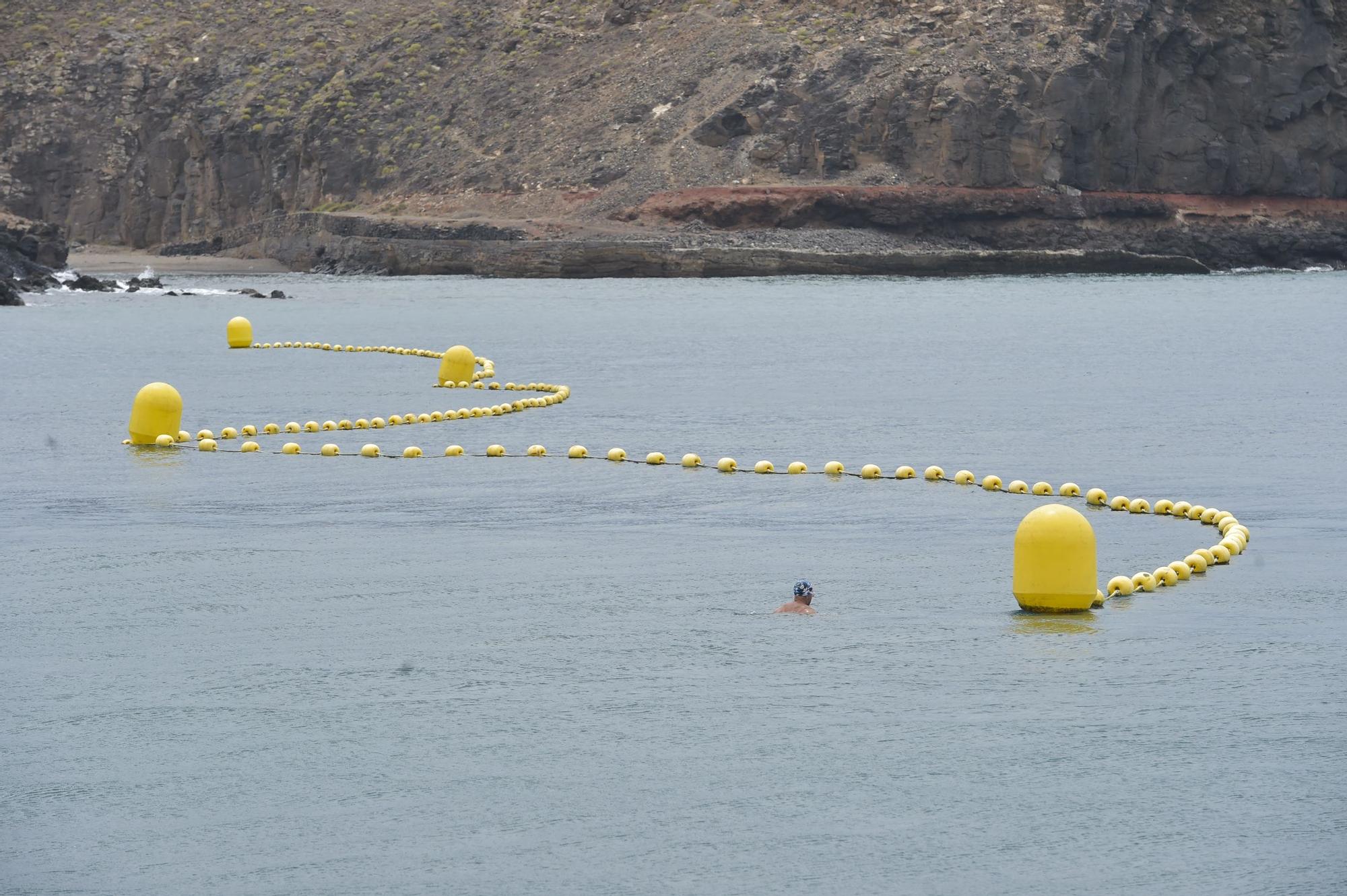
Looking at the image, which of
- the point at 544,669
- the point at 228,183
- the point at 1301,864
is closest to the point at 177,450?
the point at 544,669

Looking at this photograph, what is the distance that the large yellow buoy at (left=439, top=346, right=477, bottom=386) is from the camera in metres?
39.2

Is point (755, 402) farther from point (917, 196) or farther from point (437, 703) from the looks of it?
point (917, 196)

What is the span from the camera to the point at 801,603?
651 inches

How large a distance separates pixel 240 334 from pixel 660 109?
64.7 metres

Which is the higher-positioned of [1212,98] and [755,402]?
[1212,98]

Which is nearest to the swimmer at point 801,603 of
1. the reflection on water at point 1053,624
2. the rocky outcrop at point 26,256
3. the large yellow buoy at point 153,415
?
the reflection on water at point 1053,624

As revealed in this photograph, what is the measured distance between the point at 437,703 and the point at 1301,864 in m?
6.08

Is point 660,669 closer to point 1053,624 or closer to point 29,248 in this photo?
point 1053,624

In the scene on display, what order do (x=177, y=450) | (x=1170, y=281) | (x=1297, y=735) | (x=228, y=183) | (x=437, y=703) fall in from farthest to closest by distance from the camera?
(x=228, y=183) → (x=1170, y=281) → (x=177, y=450) → (x=437, y=703) → (x=1297, y=735)

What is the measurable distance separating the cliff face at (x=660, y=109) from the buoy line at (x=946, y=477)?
68743 millimetres

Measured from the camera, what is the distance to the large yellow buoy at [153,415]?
29.0m

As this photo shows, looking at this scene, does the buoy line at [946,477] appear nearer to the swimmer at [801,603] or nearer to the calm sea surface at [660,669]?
the calm sea surface at [660,669]

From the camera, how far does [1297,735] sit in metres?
12.8

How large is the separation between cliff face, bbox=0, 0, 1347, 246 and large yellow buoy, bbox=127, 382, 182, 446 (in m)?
80.1
